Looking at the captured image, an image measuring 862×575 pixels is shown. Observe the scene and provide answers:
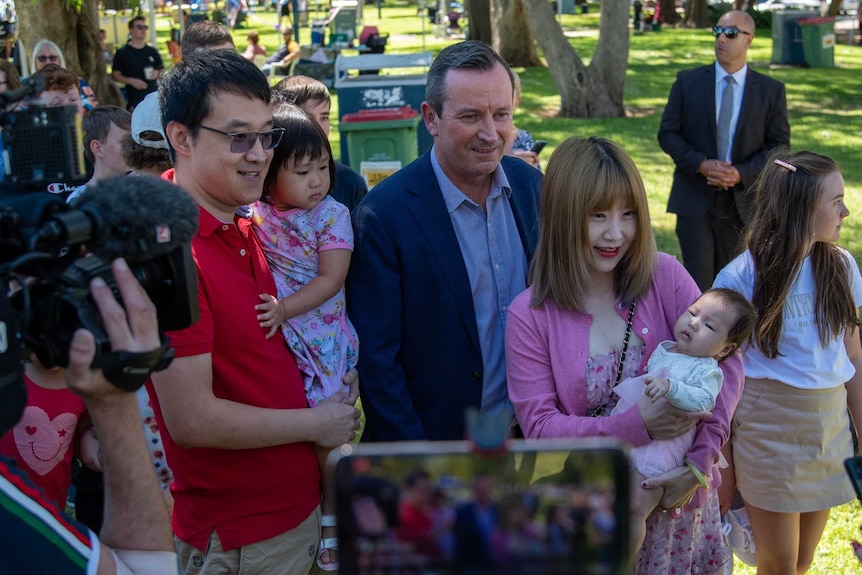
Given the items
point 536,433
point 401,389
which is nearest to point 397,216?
point 401,389

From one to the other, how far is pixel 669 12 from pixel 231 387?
3585 cm

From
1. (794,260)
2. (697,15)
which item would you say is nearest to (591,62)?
(794,260)

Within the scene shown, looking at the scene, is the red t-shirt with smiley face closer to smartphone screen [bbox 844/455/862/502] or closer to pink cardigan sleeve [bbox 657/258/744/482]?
pink cardigan sleeve [bbox 657/258/744/482]

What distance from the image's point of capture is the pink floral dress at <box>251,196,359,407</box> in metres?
3.11

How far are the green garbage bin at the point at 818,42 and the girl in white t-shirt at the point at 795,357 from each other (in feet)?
70.8

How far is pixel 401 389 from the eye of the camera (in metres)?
3.08

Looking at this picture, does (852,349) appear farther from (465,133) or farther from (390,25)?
(390,25)

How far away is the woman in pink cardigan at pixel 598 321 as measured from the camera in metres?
2.88

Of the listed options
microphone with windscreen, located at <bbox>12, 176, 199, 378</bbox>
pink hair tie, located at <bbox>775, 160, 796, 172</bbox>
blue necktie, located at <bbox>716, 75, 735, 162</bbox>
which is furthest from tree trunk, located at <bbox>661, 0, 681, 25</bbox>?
microphone with windscreen, located at <bbox>12, 176, 199, 378</bbox>

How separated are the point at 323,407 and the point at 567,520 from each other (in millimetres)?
1686

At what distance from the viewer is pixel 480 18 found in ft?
81.7

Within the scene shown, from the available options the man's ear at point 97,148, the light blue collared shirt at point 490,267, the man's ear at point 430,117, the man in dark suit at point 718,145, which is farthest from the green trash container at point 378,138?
the light blue collared shirt at point 490,267

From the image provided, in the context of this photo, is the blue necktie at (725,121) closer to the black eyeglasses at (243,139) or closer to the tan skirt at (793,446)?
the tan skirt at (793,446)

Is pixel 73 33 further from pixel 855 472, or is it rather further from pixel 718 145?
pixel 855 472
